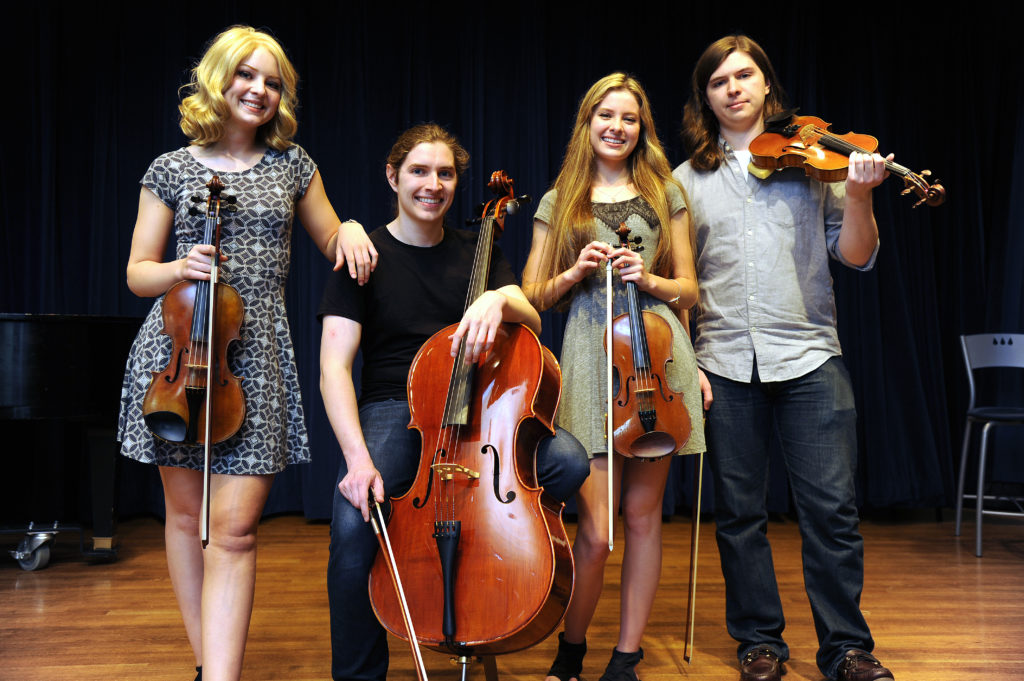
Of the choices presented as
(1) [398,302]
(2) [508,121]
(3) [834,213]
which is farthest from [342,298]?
(2) [508,121]

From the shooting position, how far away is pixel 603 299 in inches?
78.7

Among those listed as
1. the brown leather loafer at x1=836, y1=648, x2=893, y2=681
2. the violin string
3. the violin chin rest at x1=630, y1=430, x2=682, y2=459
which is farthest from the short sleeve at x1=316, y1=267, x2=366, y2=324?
the brown leather loafer at x1=836, y1=648, x2=893, y2=681

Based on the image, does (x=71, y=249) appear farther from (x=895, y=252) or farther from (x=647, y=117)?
(x=895, y=252)

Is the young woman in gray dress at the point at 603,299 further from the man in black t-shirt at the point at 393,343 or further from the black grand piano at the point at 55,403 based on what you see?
the black grand piano at the point at 55,403

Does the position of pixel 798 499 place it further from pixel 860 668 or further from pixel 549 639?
pixel 549 639

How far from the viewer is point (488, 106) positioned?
4.39m

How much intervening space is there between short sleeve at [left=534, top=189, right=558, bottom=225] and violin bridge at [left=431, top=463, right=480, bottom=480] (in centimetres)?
77

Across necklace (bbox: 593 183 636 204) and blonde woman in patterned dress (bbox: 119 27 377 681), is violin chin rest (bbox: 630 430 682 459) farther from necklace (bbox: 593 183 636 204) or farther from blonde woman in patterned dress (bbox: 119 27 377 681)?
blonde woman in patterned dress (bbox: 119 27 377 681)

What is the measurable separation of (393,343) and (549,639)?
1106mm

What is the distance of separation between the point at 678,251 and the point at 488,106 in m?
2.61

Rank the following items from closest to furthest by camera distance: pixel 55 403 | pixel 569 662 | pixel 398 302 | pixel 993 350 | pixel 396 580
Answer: pixel 396 580
pixel 398 302
pixel 569 662
pixel 55 403
pixel 993 350

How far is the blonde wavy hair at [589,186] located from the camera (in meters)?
2.03

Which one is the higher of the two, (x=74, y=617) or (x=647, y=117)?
(x=647, y=117)

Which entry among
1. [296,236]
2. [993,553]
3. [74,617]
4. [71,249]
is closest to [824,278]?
[993,553]
